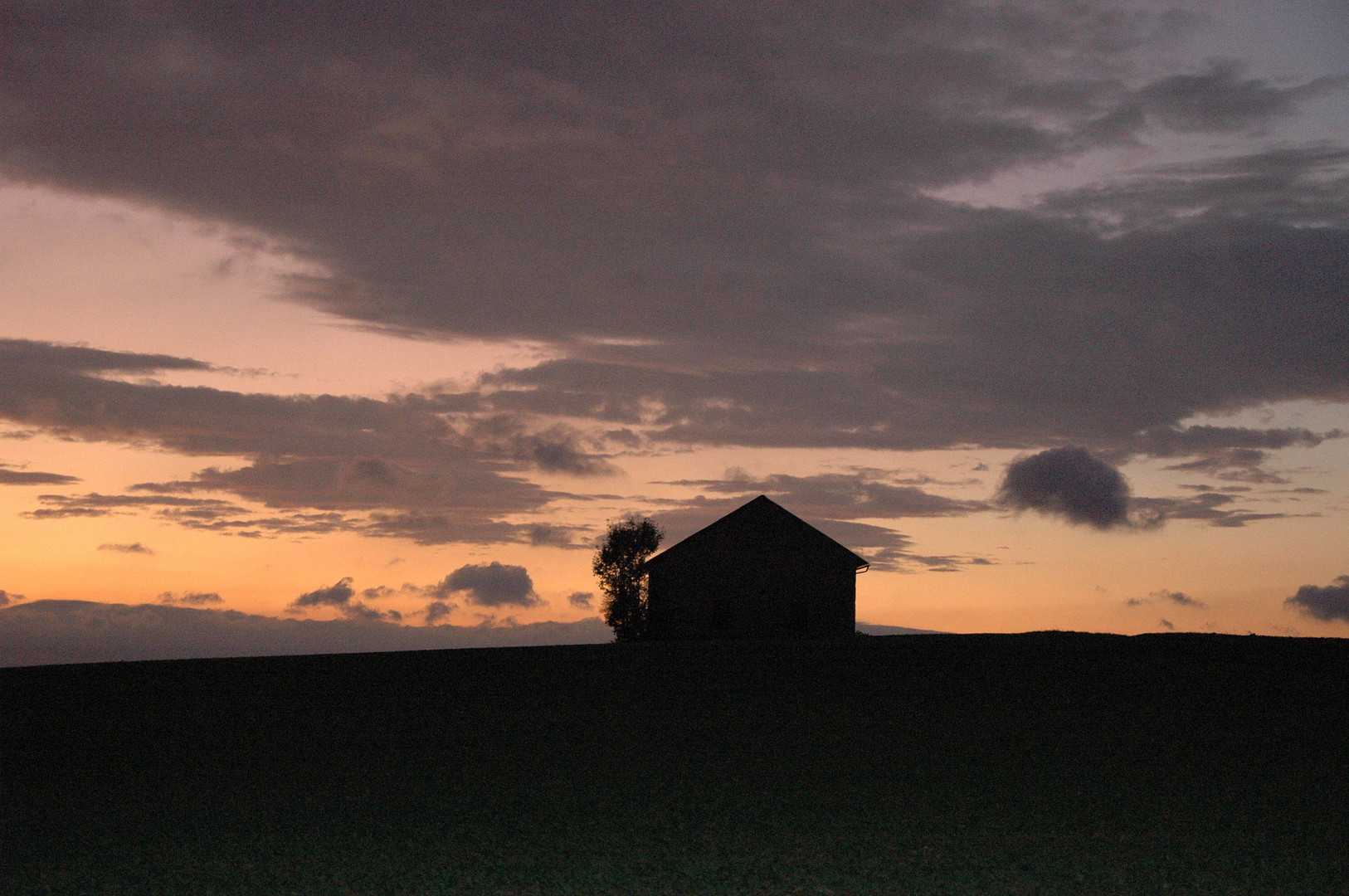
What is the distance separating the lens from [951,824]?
46.5 feet

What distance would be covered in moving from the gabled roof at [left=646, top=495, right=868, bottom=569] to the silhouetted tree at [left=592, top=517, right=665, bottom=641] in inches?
418

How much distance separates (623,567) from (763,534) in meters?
13.2

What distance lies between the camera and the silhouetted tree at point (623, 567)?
206 ft

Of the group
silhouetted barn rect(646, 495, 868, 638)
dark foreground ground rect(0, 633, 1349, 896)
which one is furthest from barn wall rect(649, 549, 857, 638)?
dark foreground ground rect(0, 633, 1349, 896)

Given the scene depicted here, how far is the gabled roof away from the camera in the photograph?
5262cm

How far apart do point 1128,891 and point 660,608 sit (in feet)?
139

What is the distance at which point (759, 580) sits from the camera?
2051 inches

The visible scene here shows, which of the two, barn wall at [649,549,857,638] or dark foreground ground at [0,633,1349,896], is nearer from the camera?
dark foreground ground at [0,633,1349,896]

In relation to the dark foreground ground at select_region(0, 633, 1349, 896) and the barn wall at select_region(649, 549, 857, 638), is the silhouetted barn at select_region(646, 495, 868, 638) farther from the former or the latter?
the dark foreground ground at select_region(0, 633, 1349, 896)

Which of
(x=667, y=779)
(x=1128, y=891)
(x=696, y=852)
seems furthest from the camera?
(x=667, y=779)

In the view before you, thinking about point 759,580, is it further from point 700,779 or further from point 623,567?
point 700,779

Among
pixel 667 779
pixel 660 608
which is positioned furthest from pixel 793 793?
pixel 660 608

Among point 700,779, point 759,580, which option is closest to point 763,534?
point 759,580

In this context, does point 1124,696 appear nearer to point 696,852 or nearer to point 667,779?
point 667,779
